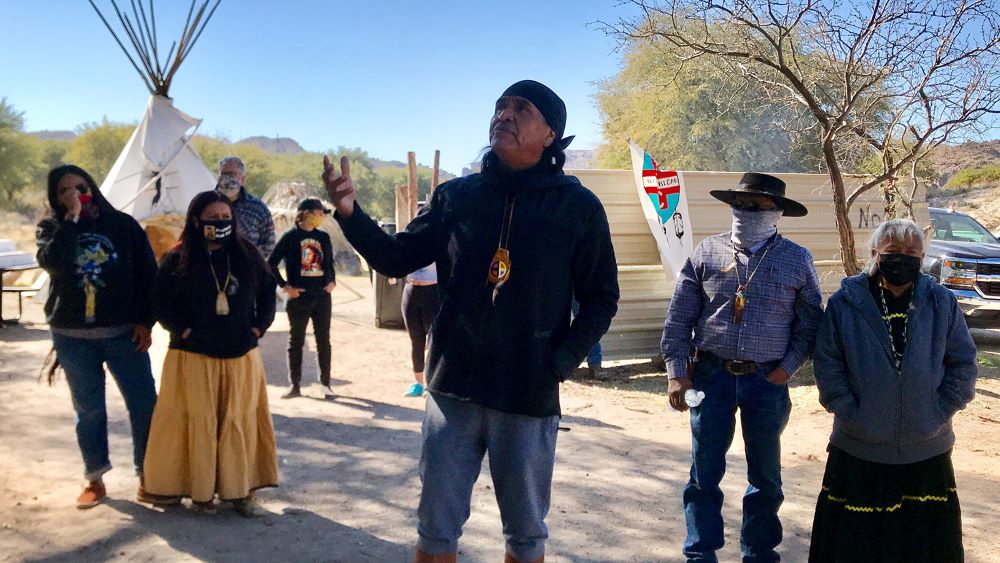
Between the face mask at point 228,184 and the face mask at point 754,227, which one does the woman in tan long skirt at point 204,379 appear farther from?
the face mask at point 754,227

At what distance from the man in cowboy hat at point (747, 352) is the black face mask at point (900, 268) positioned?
401mm

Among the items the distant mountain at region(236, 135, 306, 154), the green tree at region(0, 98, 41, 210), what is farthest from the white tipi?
the distant mountain at region(236, 135, 306, 154)

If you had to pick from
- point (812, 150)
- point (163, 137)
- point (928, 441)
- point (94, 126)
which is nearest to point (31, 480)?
point (928, 441)

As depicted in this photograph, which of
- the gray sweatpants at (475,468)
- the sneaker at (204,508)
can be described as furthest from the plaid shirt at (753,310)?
the sneaker at (204,508)

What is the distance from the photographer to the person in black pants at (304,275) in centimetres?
782

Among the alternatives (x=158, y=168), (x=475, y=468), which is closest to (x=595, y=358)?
(x=475, y=468)

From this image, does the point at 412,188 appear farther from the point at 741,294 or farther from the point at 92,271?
the point at 741,294

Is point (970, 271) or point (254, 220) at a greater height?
point (254, 220)

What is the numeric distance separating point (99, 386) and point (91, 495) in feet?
2.08

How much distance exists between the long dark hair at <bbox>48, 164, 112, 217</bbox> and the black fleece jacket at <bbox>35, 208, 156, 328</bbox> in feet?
0.13

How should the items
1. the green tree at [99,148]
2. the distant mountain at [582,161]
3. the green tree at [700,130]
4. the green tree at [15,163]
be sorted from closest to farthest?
the distant mountain at [582,161] < the green tree at [700,130] < the green tree at [15,163] < the green tree at [99,148]

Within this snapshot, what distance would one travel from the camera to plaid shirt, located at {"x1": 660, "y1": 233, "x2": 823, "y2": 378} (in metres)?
3.78

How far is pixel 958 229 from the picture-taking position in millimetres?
14133

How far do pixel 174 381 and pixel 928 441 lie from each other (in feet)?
12.4
